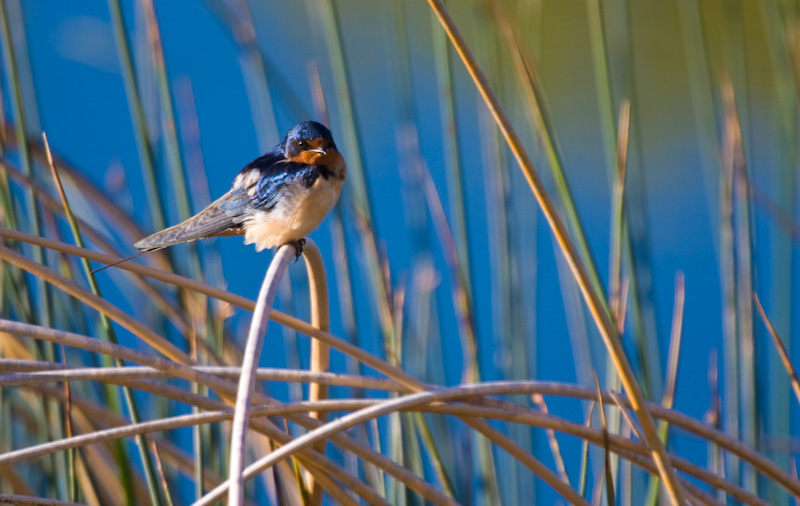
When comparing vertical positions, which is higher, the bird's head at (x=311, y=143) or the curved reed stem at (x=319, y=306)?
the bird's head at (x=311, y=143)

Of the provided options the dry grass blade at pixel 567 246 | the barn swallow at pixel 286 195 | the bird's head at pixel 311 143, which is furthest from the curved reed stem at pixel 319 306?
the dry grass blade at pixel 567 246

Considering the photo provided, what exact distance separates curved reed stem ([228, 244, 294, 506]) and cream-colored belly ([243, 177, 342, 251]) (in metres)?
0.34

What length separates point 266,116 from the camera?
4.60 feet

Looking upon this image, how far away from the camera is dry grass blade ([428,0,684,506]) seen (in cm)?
57

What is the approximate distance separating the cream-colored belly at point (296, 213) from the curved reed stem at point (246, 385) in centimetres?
34

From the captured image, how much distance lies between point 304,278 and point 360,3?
3185 millimetres

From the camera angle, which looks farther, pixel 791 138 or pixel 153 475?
pixel 791 138

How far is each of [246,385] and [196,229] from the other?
46 centimetres

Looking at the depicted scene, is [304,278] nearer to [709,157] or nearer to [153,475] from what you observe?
[153,475]

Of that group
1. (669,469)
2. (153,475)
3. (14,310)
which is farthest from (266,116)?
(669,469)

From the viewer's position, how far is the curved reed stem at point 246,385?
484mm

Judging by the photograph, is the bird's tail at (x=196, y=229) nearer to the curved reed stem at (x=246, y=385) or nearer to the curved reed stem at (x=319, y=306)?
the curved reed stem at (x=319, y=306)

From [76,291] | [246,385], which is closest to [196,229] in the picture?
[76,291]

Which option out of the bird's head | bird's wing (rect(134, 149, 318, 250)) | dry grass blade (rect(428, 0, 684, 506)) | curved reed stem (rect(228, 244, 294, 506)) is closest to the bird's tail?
bird's wing (rect(134, 149, 318, 250))
